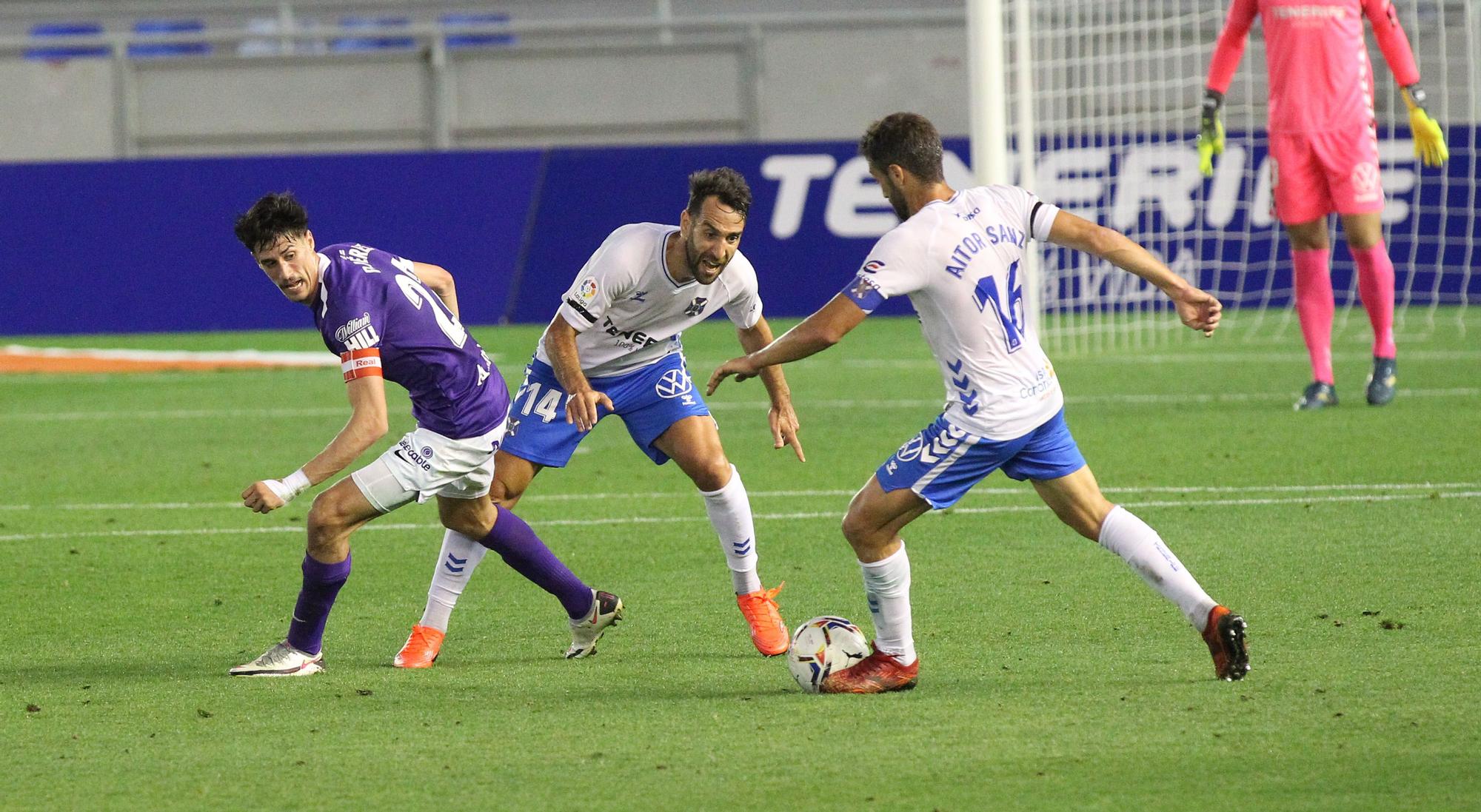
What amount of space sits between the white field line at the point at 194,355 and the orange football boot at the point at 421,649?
9.01 metres

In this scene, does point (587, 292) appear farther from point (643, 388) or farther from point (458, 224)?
point (458, 224)

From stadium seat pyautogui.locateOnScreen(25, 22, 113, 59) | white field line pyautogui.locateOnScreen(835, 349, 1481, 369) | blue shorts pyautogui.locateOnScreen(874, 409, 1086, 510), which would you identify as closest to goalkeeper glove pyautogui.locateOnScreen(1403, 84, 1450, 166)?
white field line pyautogui.locateOnScreen(835, 349, 1481, 369)

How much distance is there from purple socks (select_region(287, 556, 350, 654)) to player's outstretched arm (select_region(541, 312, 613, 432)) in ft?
2.50

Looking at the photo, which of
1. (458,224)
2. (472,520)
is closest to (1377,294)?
(472,520)

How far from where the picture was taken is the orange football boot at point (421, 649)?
5375 mm

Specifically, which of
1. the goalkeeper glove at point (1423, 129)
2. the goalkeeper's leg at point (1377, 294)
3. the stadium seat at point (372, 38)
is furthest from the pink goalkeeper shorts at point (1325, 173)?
the stadium seat at point (372, 38)

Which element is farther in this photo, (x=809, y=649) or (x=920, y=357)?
(x=920, y=357)

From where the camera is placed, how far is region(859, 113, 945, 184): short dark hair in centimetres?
479

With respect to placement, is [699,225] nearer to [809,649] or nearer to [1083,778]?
[809,649]

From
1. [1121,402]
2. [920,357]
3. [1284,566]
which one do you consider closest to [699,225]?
[1284,566]

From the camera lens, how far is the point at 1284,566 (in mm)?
6320

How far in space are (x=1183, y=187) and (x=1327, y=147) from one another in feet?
17.7

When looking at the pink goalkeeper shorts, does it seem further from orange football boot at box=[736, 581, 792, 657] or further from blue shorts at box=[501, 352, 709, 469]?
orange football boot at box=[736, 581, 792, 657]

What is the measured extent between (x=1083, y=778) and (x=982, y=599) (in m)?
2.07
